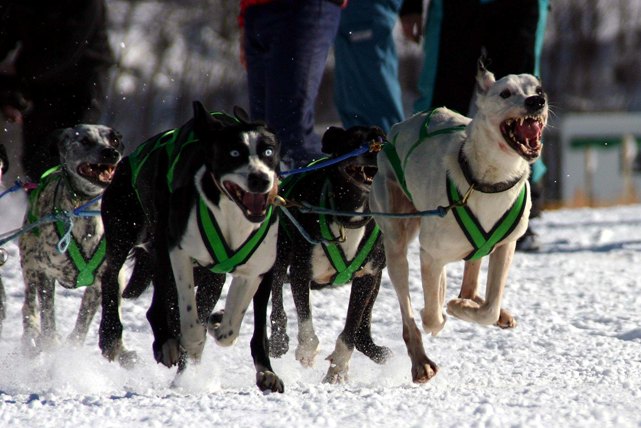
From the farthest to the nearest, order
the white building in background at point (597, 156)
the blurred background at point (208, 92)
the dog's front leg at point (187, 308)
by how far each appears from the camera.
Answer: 1. the white building in background at point (597, 156)
2. the blurred background at point (208, 92)
3. the dog's front leg at point (187, 308)

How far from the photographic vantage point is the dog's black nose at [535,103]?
4074mm

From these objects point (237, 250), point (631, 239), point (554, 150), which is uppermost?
point (237, 250)

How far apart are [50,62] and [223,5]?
20923 mm

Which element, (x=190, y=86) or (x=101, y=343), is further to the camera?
(x=190, y=86)

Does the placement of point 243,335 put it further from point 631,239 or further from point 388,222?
point 631,239

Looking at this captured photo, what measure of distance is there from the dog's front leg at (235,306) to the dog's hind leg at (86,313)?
3.52ft

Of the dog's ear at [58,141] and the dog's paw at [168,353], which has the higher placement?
the dog's ear at [58,141]

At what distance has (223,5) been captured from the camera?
27.0 metres

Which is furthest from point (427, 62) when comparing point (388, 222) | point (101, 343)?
point (101, 343)

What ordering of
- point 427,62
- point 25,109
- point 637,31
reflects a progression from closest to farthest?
point 25,109
point 427,62
point 637,31

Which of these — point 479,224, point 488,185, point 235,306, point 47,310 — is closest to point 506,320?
point 479,224

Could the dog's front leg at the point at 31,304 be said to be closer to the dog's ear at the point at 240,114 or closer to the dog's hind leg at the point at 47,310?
the dog's hind leg at the point at 47,310

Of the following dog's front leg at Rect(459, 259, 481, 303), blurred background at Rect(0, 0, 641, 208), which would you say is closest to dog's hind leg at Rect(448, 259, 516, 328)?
dog's front leg at Rect(459, 259, 481, 303)

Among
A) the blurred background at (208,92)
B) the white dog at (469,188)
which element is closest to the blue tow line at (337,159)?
the white dog at (469,188)
